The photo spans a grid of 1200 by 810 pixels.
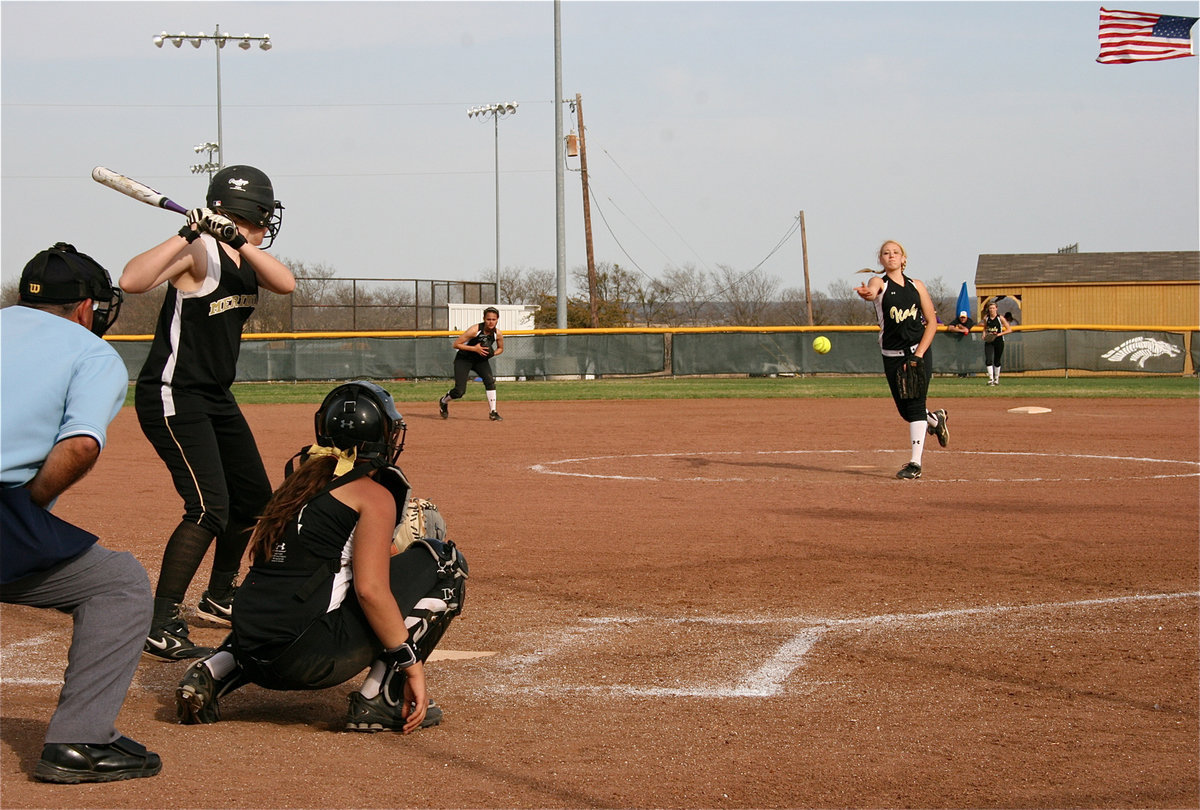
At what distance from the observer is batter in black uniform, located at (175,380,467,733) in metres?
4.23

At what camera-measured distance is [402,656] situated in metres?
4.26

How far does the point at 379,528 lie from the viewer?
416 centimetres

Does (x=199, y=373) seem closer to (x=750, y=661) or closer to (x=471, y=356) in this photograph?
(x=750, y=661)

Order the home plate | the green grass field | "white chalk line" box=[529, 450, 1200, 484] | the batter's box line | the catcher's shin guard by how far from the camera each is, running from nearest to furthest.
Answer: the catcher's shin guard → the batter's box line → the home plate → "white chalk line" box=[529, 450, 1200, 484] → the green grass field

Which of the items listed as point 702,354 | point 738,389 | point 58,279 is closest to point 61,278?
point 58,279

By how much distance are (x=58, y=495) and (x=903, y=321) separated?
9366 millimetres

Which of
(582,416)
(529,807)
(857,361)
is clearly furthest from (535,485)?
(857,361)

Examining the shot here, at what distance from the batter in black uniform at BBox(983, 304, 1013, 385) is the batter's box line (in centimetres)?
2358

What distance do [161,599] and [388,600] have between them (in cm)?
184

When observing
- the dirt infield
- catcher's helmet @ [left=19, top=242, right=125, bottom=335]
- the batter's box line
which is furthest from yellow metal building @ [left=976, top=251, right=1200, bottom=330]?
catcher's helmet @ [left=19, top=242, right=125, bottom=335]

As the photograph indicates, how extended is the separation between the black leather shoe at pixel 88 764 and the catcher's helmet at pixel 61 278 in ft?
4.54

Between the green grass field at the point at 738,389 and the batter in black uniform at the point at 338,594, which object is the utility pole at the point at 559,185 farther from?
the batter in black uniform at the point at 338,594

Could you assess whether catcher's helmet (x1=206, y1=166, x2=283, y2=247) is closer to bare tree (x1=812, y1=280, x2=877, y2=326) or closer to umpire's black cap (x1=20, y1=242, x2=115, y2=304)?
umpire's black cap (x1=20, y1=242, x2=115, y2=304)

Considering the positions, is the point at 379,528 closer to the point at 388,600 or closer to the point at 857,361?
the point at 388,600
